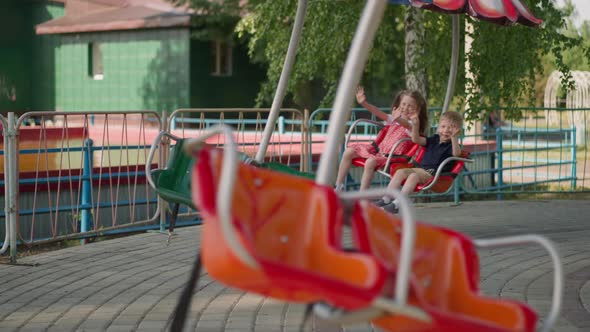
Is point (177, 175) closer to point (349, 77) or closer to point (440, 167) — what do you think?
point (440, 167)

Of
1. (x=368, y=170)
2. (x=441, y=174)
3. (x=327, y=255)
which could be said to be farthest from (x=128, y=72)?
(x=327, y=255)

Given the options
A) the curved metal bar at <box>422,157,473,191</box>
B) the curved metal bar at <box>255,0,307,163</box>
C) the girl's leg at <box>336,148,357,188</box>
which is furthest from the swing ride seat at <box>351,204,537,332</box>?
the girl's leg at <box>336,148,357,188</box>

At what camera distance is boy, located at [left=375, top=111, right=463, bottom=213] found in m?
7.51

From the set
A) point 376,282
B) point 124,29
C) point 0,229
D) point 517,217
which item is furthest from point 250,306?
point 124,29

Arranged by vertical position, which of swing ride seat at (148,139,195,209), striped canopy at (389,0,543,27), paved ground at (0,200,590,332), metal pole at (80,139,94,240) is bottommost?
paved ground at (0,200,590,332)

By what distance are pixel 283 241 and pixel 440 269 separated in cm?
58

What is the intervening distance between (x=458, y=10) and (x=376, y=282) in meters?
5.10

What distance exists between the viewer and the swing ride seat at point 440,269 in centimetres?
302

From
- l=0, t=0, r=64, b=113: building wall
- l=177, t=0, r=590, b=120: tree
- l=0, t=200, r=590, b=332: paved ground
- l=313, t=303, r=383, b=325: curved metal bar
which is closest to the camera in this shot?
l=313, t=303, r=383, b=325: curved metal bar

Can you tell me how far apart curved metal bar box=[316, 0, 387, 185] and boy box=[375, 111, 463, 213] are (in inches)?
164

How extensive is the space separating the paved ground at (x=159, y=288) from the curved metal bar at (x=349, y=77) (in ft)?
6.50

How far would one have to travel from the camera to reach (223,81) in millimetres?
32531

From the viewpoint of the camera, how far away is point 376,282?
2621 millimetres

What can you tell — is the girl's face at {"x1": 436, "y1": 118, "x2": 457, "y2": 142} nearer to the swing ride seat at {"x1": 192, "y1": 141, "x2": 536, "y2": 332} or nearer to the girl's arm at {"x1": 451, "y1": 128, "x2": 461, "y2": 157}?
the girl's arm at {"x1": 451, "y1": 128, "x2": 461, "y2": 157}
